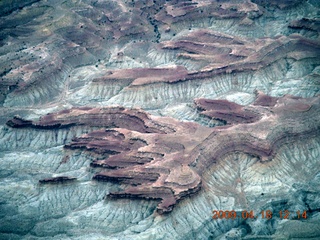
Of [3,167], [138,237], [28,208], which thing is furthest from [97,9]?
[138,237]
